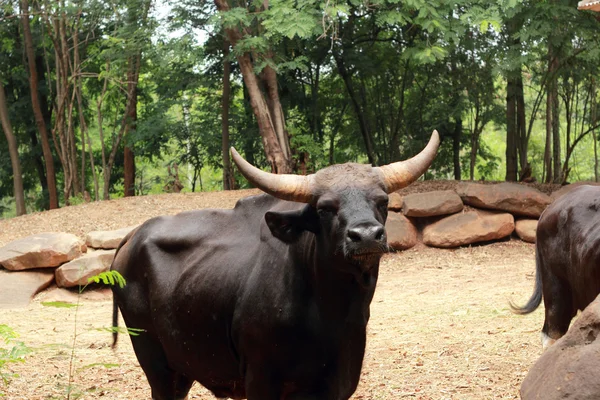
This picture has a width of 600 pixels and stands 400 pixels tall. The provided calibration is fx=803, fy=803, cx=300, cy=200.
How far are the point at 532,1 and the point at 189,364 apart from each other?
35.7 ft

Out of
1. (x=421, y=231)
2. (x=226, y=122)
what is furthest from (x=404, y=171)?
(x=226, y=122)

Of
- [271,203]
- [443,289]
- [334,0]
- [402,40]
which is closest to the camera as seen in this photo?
[271,203]

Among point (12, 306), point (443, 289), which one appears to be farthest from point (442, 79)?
point (12, 306)

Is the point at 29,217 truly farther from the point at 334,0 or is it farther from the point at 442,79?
the point at 442,79

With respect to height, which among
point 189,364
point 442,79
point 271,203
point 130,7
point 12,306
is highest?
point 130,7

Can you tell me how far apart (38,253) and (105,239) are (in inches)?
43.1

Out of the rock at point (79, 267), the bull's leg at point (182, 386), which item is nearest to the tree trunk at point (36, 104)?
the rock at point (79, 267)

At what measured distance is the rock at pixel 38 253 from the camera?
12.6 meters

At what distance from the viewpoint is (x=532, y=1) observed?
13.8 meters

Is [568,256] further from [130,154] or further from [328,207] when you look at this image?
[130,154]

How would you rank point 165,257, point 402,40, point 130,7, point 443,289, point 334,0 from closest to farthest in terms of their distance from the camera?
point 165,257
point 443,289
point 334,0
point 130,7
point 402,40

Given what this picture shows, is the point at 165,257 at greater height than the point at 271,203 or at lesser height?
lesser

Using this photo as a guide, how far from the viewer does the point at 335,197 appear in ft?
14.0

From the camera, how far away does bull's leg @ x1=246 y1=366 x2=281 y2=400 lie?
4363mm
